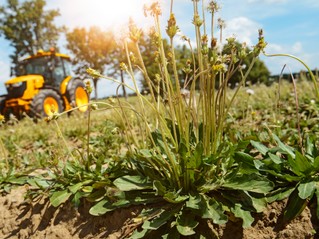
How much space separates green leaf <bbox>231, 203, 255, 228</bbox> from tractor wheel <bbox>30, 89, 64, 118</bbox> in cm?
592

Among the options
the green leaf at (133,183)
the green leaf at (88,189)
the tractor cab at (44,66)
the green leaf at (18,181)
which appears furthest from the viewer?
the tractor cab at (44,66)

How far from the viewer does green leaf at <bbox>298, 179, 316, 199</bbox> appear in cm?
129

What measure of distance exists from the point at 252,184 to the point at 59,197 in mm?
1437

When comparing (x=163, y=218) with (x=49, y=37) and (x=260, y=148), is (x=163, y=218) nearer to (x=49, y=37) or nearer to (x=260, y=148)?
(x=260, y=148)

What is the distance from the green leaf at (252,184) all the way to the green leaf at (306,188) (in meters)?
0.16

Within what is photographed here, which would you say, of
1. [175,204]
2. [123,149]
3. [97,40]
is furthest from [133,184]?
[97,40]

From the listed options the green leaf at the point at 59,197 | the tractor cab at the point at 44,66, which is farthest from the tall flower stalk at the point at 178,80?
the tractor cab at the point at 44,66

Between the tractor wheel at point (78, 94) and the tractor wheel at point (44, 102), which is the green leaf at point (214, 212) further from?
the tractor wheel at point (78, 94)

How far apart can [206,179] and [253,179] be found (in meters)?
0.29

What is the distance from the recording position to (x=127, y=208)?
158cm

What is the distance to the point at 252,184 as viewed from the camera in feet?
4.47

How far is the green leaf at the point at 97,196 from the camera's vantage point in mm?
1665

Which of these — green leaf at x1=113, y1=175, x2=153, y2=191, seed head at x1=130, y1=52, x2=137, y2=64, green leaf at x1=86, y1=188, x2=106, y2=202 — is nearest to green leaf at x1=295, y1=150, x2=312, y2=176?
green leaf at x1=113, y1=175, x2=153, y2=191

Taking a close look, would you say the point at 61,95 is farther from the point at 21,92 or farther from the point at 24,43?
the point at 24,43
